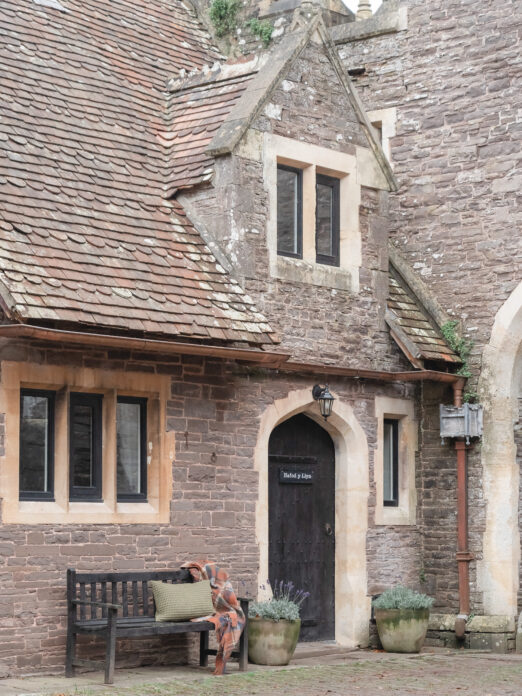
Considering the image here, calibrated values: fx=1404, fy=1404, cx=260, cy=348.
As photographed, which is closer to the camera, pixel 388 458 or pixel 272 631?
pixel 272 631

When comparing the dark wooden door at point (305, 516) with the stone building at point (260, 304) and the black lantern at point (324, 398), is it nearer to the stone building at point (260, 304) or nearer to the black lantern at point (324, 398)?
the stone building at point (260, 304)

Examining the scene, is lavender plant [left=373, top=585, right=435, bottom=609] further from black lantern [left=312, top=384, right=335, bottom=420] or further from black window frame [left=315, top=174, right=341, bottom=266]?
black window frame [left=315, top=174, right=341, bottom=266]

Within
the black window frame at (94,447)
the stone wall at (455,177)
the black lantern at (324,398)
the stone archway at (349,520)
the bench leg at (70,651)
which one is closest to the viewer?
the bench leg at (70,651)

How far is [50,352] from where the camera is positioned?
12141 millimetres

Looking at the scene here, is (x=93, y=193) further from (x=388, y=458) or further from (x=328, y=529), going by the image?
(x=388, y=458)

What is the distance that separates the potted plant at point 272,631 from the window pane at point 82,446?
205cm

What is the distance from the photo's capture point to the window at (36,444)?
12.1 m

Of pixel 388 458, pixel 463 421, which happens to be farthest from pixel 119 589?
pixel 463 421

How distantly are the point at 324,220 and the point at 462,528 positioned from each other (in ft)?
12.2

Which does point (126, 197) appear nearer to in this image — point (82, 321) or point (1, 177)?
point (1, 177)

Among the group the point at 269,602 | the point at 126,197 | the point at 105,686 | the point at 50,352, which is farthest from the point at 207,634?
the point at 126,197

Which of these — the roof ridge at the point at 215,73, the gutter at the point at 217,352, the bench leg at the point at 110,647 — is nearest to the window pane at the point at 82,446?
the gutter at the point at 217,352

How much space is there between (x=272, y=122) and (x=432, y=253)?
9.50 feet

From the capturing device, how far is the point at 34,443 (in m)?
12.2
